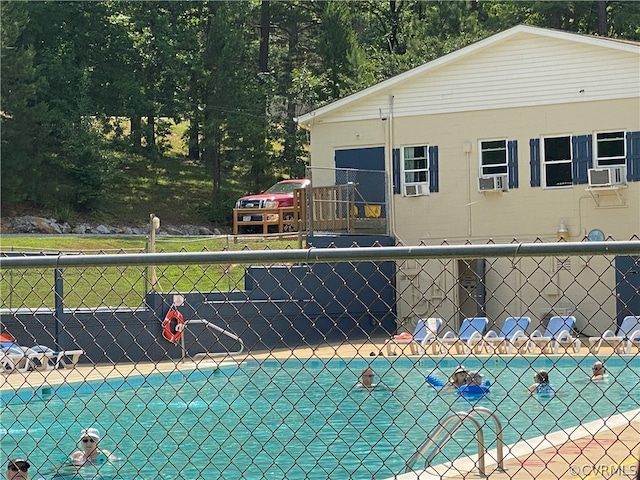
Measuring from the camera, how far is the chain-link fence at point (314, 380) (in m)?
7.35

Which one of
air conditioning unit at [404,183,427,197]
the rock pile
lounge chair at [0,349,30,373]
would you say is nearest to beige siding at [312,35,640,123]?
air conditioning unit at [404,183,427,197]

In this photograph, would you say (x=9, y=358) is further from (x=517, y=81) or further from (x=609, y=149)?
(x=609, y=149)

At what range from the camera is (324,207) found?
2764 centimetres

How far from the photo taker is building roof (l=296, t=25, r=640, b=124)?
26.3 m

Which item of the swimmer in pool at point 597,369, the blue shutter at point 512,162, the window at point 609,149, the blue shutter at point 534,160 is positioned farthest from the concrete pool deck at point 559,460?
the blue shutter at point 512,162

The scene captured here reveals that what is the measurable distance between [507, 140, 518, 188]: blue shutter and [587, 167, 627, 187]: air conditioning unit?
1.97 metres

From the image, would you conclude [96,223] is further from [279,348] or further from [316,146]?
[279,348]

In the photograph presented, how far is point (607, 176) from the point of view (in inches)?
1021

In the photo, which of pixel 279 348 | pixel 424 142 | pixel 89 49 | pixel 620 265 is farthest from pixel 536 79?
pixel 89 49

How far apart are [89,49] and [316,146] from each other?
16.7 meters

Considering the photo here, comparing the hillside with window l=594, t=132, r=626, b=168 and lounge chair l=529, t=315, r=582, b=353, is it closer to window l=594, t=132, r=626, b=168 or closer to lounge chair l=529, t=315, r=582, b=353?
window l=594, t=132, r=626, b=168

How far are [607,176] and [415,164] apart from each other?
17.0 ft

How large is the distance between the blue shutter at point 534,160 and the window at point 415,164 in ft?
9.27

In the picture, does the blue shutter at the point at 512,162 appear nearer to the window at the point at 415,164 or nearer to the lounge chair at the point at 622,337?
the window at the point at 415,164
